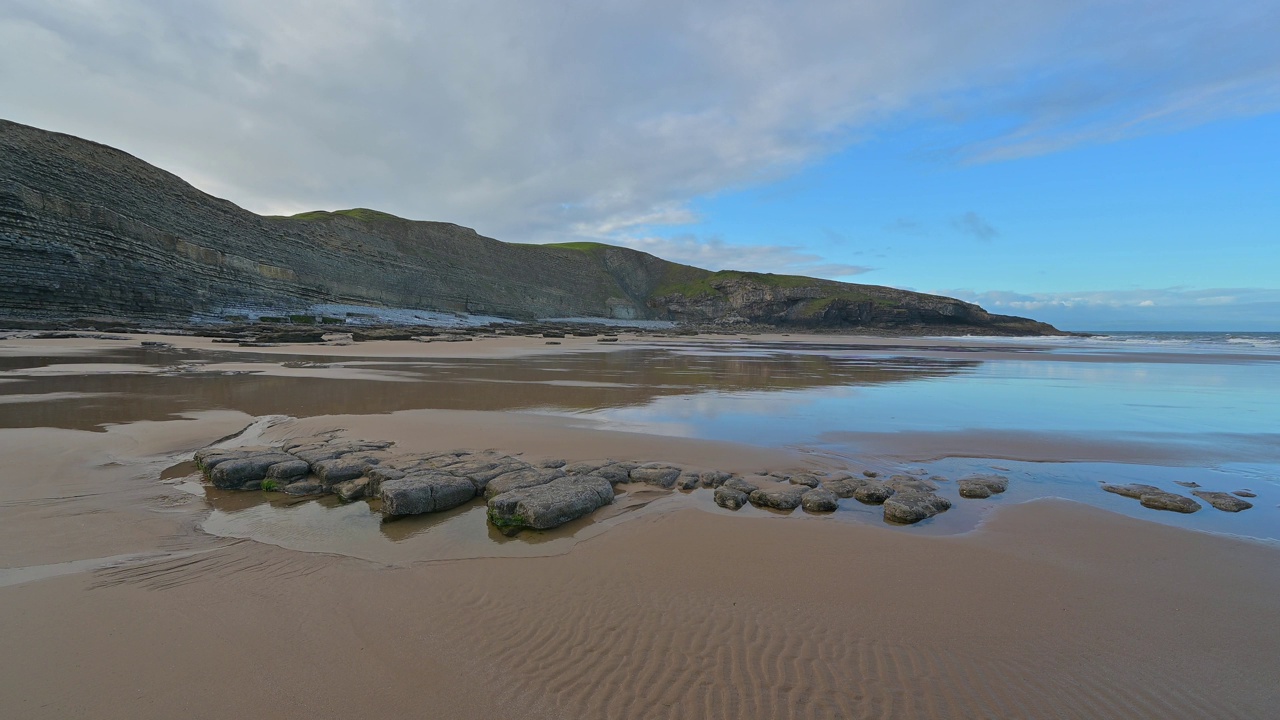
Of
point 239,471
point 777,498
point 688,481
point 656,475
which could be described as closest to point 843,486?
point 777,498

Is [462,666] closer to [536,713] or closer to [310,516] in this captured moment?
[536,713]

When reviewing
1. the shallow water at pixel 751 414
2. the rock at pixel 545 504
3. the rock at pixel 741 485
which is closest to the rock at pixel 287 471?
the shallow water at pixel 751 414

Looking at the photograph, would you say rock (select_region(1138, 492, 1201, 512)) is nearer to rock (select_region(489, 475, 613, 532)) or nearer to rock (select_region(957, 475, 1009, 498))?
rock (select_region(957, 475, 1009, 498))

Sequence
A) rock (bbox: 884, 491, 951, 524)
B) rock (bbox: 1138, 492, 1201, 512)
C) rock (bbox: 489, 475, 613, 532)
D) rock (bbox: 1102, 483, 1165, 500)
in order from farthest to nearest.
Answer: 1. rock (bbox: 1102, 483, 1165, 500)
2. rock (bbox: 1138, 492, 1201, 512)
3. rock (bbox: 884, 491, 951, 524)
4. rock (bbox: 489, 475, 613, 532)

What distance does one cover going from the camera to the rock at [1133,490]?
17.9ft

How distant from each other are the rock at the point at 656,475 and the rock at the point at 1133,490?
4590mm

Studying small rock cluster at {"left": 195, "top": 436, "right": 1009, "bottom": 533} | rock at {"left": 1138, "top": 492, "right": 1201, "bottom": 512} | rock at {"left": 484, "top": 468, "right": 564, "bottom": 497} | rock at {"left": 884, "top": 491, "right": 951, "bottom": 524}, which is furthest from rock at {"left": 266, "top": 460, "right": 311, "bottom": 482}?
rock at {"left": 1138, "top": 492, "right": 1201, "bottom": 512}

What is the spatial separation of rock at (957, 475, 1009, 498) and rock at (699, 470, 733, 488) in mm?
2398

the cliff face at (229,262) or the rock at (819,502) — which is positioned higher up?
the cliff face at (229,262)

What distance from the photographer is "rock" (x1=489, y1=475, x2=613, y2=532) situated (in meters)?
4.45

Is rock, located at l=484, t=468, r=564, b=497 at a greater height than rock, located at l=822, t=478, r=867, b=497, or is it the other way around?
rock, located at l=484, t=468, r=564, b=497

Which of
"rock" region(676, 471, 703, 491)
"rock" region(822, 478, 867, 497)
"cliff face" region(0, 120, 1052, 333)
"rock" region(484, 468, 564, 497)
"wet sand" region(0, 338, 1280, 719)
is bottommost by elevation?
"wet sand" region(0, 338, 1280, 719)

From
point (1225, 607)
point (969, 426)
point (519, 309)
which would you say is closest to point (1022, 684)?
point (1225, 607)

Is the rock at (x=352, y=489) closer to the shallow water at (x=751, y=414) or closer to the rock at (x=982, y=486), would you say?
the shallow water at (x=751, y=414)
